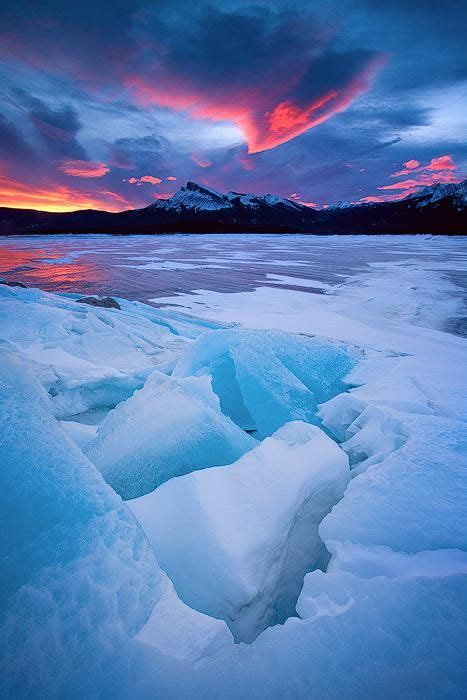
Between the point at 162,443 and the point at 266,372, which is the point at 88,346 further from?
the point at 162,443

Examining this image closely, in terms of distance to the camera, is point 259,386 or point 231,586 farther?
point 259,386

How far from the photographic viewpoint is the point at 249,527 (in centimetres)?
112

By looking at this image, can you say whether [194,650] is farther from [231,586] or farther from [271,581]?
[271,581]

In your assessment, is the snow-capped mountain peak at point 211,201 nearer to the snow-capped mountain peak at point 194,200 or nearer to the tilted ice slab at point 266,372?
the snow-capped mountain peak at point 194,200

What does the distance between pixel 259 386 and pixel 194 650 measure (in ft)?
4.72

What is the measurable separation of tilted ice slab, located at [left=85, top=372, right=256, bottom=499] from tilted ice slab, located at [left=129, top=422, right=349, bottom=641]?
0.77ft

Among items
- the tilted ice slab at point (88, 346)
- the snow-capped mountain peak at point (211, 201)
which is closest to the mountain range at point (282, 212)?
the snow-capped mountain peak at point (211, 201)

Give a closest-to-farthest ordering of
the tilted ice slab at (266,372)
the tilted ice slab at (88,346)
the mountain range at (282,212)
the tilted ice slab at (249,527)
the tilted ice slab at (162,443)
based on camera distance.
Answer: the tilted ice slab at (249,527), the tilted ice slab at (162,443), the tilted ice slab at (266,372), the tilted ice slab at (88,346), the mountain range at (282,212)

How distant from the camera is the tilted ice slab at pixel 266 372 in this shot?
212 centimetres

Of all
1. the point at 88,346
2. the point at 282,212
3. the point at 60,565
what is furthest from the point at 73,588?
the point at 282,212

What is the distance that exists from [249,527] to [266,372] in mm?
1215

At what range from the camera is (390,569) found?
101 centimetres

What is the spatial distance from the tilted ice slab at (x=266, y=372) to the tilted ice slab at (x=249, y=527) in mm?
620

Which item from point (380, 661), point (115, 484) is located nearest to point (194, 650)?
point (380, 661)
